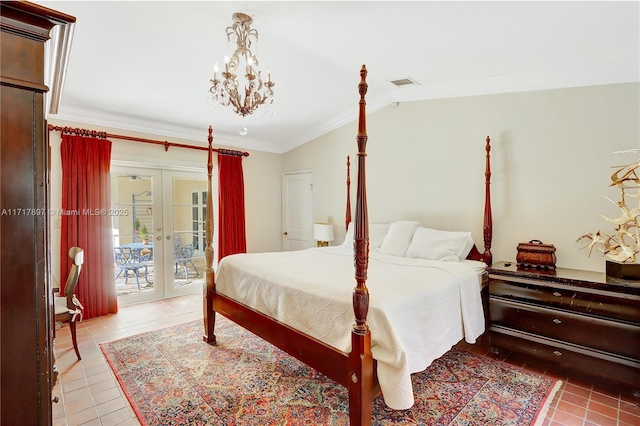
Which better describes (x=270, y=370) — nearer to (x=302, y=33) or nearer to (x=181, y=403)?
(x=181, y=403)

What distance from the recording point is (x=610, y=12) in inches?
78.5

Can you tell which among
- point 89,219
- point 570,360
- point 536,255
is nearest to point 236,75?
point 89,219

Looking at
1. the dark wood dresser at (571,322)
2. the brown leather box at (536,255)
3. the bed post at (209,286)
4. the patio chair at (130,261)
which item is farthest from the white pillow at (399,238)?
the patio chair at (130,261)

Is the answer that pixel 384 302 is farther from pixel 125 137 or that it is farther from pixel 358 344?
pixel 125 137

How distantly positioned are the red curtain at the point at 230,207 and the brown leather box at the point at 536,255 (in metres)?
3.79

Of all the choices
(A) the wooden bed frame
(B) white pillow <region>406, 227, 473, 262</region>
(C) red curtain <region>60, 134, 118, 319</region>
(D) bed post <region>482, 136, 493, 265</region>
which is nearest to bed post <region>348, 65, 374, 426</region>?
(A) the wooden bed frame

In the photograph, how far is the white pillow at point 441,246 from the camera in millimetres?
3127

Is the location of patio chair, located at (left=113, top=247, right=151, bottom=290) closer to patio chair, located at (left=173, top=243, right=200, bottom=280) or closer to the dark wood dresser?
patio chair, located at (left=173, top=243, right=200, bottom=280)

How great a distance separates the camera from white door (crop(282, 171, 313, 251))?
210 inches

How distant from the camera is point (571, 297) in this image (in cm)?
235

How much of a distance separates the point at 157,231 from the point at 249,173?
1.69 metres

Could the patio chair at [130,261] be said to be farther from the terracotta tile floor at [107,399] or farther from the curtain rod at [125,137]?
the curtain rod at [125,137]

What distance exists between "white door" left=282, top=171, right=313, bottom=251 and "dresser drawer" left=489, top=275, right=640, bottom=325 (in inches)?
125

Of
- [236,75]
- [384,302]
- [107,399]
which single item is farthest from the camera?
[236,75]
